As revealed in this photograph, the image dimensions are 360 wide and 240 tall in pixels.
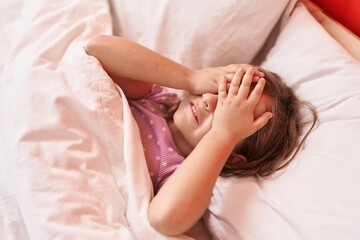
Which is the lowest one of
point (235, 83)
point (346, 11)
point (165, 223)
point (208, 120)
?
point (165, 223)

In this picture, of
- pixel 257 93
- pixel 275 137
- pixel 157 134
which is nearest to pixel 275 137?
pixel 275 137

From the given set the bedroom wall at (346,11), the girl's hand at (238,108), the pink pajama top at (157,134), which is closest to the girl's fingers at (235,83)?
the girl's hand at (238,108)

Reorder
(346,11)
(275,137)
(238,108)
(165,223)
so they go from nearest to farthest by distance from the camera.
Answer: (165,223), (238,108), (275,137), (346,11)

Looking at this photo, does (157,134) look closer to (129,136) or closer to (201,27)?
(129,136)

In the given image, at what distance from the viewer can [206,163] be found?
2.21ft

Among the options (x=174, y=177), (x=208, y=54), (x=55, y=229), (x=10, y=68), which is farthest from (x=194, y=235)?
(x=10, y=68)

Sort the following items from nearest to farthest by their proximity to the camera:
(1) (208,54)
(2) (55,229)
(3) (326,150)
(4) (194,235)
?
(2) (55,229) → (3) (326,150) → (4) (194,235) → (1) (208,54)

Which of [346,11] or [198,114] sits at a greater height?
[346,11]

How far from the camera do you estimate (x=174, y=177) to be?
674 millimetres

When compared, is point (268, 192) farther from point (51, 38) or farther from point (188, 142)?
point (51, 38)

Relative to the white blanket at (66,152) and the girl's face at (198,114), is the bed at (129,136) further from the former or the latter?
the girl's face at (198,114)

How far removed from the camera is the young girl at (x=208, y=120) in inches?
27.6

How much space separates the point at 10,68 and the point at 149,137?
1.34 feet

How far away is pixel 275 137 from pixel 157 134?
328mm
